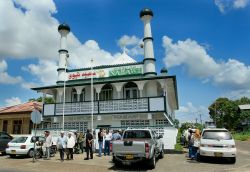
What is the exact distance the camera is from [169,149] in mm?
19984

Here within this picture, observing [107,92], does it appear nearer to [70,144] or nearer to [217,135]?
[70,144]

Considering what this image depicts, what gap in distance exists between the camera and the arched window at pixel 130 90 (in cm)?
2651

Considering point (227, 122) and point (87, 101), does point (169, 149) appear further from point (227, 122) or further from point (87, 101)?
point (227, 122)

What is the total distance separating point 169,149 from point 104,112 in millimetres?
7297

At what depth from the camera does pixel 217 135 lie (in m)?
15.4

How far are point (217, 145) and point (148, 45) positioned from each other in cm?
1442

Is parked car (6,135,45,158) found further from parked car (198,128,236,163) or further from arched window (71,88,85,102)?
parked car (198,128,236,163)

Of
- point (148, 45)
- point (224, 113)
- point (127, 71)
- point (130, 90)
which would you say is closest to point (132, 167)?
point (130, 90)

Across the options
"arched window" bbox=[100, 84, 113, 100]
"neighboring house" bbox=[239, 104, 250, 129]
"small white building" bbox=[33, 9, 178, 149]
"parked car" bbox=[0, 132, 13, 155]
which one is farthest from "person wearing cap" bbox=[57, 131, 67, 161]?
"neighboring house" bbox=[239, 104, 250, 129]

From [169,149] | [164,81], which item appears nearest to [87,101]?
[164,81]

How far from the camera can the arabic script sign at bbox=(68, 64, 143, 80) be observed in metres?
26.4

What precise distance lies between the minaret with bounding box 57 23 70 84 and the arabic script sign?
99 cm

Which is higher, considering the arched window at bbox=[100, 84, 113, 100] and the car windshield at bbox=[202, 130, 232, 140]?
the arched window at bbox=[100, 84, 113, 100]

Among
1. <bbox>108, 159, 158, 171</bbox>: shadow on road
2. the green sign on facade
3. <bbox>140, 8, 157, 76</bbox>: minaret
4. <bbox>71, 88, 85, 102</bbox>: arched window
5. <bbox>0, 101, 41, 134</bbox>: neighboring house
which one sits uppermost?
<bbox>140, 8, 157, 76</bbox>: minaret
